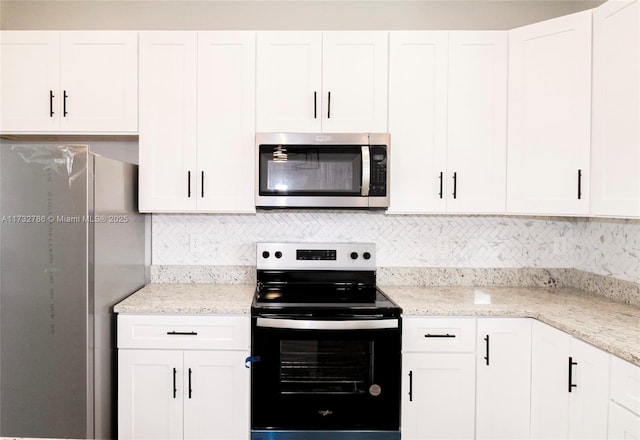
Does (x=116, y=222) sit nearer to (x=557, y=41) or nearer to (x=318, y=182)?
(x=318, y=182)

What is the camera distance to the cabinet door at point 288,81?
2.15m

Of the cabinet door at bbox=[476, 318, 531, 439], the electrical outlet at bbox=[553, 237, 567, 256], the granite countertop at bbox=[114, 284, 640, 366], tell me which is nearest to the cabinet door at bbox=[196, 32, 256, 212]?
the granite countertop at bbox=[114, 284, 640, 366]

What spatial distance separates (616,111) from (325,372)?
6.08 ft

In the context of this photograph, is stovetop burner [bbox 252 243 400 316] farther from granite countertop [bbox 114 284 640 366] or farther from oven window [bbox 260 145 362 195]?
oven window [bbox 260 145 362 195]

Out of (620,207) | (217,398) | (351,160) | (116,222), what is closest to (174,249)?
(116,222)

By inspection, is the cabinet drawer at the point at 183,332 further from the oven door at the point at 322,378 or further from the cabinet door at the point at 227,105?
the cabinet door at the point at 227,105

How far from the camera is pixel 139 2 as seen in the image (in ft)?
8.11

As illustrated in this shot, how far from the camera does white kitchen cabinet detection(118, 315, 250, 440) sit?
6.18 feet

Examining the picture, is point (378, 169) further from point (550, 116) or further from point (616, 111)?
point (616, 111)

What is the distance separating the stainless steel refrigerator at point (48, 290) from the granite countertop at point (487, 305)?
26 centimetres

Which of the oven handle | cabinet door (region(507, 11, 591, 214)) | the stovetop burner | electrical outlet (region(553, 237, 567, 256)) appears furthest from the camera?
electrical outlet (region(553, 237, 567, 256))

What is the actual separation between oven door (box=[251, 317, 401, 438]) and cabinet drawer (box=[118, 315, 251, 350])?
3.9 inches

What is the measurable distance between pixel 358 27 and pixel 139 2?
142 cm

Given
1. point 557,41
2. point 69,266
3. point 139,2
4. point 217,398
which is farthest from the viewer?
point 139,2
